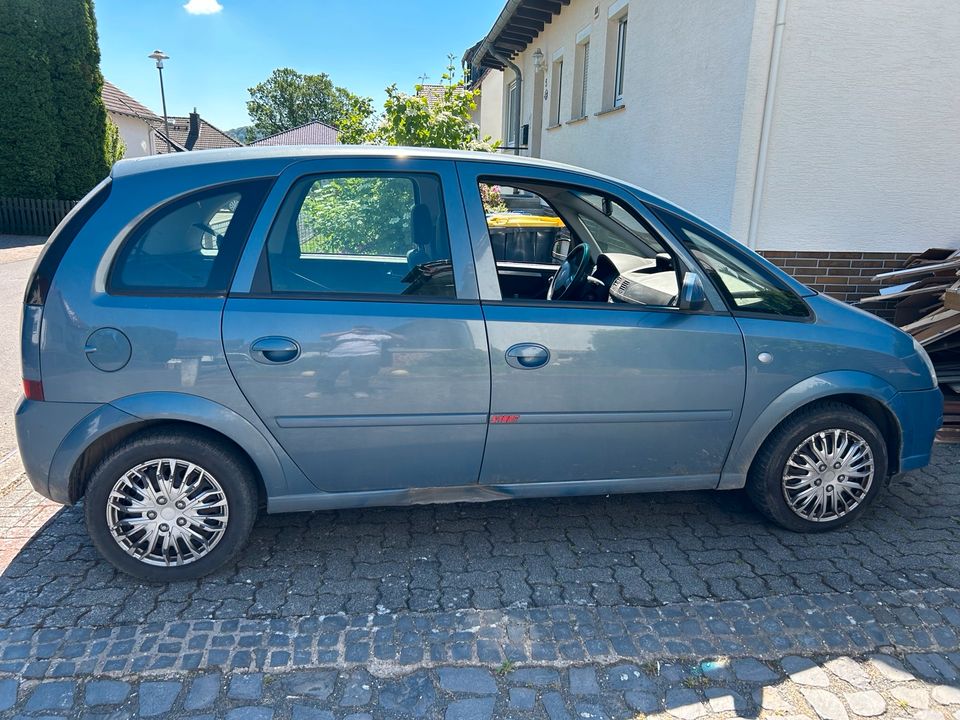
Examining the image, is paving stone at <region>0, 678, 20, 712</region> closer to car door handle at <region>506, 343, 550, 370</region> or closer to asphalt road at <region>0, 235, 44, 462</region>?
asphalt road at <region>0, 235, 44, 462</region>

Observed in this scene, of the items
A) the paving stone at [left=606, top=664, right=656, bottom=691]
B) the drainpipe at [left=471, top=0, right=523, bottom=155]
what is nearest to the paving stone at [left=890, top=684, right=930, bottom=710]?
the paving stone at [left=606, top=664, right=656, bottom=691]

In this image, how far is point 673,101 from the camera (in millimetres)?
8055

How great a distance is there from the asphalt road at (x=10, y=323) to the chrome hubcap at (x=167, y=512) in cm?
111

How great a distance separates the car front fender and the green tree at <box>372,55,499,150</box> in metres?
6.15

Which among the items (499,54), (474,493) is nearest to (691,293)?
(474,493)

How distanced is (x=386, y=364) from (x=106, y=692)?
151 centimetres

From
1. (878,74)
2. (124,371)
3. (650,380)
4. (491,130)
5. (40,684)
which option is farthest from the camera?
(491,130)

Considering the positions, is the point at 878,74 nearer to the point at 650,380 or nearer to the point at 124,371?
the point at 650,380

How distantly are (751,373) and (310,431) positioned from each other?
199 centimetres

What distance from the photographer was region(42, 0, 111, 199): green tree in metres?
16.3


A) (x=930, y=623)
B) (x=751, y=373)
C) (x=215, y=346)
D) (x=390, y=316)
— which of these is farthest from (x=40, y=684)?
(x=930, y=623)

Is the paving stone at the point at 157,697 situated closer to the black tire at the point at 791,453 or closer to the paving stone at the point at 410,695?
the paving stone at the point at 410,695

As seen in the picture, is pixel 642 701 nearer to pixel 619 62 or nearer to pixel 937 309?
pixel 937 309

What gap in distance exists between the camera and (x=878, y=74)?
628 centimetres
